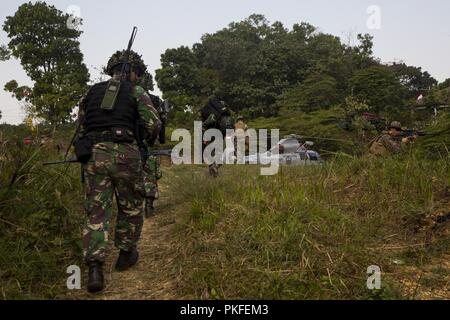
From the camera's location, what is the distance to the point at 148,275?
3502 mm

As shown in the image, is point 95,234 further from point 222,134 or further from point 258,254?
point 222,134

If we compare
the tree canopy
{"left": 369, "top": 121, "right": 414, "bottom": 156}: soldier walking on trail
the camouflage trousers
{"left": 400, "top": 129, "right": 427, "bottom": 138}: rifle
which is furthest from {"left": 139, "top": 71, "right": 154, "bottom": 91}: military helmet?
the tree canopy

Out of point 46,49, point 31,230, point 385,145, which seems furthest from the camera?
point 46,49

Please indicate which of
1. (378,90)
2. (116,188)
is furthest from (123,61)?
(378,90)

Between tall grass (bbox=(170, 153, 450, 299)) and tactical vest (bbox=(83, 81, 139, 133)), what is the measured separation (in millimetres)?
1138

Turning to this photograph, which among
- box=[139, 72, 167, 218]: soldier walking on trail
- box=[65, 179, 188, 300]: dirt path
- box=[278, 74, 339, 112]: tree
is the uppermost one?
box=[278, 74, 339, 112]: tree

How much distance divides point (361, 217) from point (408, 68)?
168 ft

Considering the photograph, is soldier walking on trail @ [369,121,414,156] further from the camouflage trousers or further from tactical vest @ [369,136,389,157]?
the camouflage trousers

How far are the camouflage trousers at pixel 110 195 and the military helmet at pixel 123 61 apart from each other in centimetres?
87

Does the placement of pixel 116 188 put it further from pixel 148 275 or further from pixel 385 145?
pixel 385 145

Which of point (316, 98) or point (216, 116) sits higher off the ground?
point (316, 98)

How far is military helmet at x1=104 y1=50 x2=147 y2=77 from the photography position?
4.06 metres

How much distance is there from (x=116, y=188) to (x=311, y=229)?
1.62 meters
